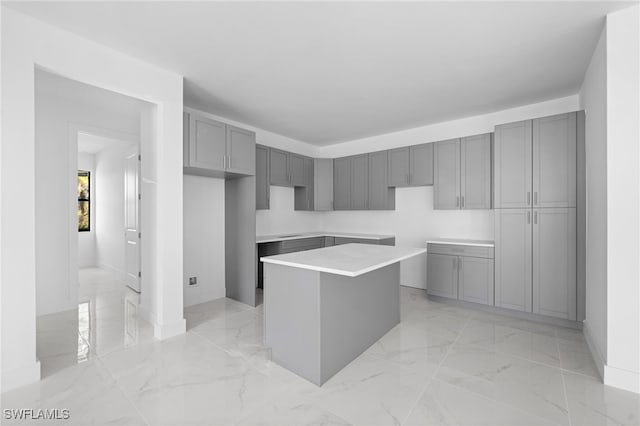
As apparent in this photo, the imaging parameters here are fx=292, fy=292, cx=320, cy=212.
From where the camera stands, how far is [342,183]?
564 centimetres

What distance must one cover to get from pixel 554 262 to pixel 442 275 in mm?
1284

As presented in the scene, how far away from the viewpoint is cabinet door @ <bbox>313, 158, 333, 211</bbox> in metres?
5.68

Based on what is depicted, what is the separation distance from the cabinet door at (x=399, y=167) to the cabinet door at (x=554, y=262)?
187 centimetres

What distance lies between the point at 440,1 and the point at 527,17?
0.74 metres

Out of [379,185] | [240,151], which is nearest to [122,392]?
[240,151]

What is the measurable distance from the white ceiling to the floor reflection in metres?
2.73

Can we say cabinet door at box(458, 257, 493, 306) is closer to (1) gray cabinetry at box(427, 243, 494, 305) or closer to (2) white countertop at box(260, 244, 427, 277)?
(1) gray cabinetry at box(427, 243, 494, 305)

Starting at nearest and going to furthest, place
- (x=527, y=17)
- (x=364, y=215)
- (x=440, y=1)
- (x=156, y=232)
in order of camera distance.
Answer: (x=440, y=1)
(x=527, y=17)
(x=156, y=232)
(x=364, y=215)

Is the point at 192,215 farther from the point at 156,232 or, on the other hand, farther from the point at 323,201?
the point at 323,201

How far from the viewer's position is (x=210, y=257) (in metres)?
4.34

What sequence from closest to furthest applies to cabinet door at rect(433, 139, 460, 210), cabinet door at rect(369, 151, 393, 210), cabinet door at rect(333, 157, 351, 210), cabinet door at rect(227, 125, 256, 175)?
cabinet door at rect(227, 125, 256, 175), cabinet door at rect(433, 139, 460, 210), cabinet door at rect(369, 151, 393, 210), cabinet door at rect(333, 157, 351, 210)

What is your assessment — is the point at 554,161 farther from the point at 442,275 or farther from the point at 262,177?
the point at 262,177

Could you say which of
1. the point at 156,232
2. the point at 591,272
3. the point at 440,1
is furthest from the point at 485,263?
the point at 156,232

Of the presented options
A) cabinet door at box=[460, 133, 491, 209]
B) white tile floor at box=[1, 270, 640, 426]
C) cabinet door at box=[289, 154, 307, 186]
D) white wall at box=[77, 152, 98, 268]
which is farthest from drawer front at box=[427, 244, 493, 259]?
white wall at box=[77, 152, 98, 268]
